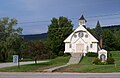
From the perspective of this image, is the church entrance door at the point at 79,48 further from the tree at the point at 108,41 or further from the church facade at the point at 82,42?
the tree at the point at 108,41

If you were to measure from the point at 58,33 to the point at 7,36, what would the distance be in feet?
67.2

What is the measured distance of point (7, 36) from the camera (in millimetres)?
75062

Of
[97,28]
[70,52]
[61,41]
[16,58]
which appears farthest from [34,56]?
[97,28]

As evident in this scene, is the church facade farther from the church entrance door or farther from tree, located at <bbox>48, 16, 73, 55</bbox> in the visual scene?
tree, located at <bbox>48, 16, 73, 55</bbox>

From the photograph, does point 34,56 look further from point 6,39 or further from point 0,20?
point 0,20

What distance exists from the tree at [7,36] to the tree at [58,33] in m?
15.6

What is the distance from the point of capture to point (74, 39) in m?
79.2

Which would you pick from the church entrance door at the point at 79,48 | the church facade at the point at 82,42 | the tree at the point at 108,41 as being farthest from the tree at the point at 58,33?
the tree at the point at 108,41

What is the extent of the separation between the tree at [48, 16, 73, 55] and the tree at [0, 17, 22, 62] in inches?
614

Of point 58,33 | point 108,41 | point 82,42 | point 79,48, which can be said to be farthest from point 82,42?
point 108,41

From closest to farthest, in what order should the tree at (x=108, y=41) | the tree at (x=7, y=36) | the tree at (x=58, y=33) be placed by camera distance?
the tree at (x=7, y=36)
the tree at (x=58, y=33)
the tree at (x=108, y=41)

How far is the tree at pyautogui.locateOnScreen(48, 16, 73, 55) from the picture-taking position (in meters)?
89.9

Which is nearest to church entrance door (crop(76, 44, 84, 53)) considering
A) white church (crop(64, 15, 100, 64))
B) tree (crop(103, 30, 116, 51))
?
white church (crop(64, 15, 100, 64))

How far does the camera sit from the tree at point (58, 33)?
8993cm
